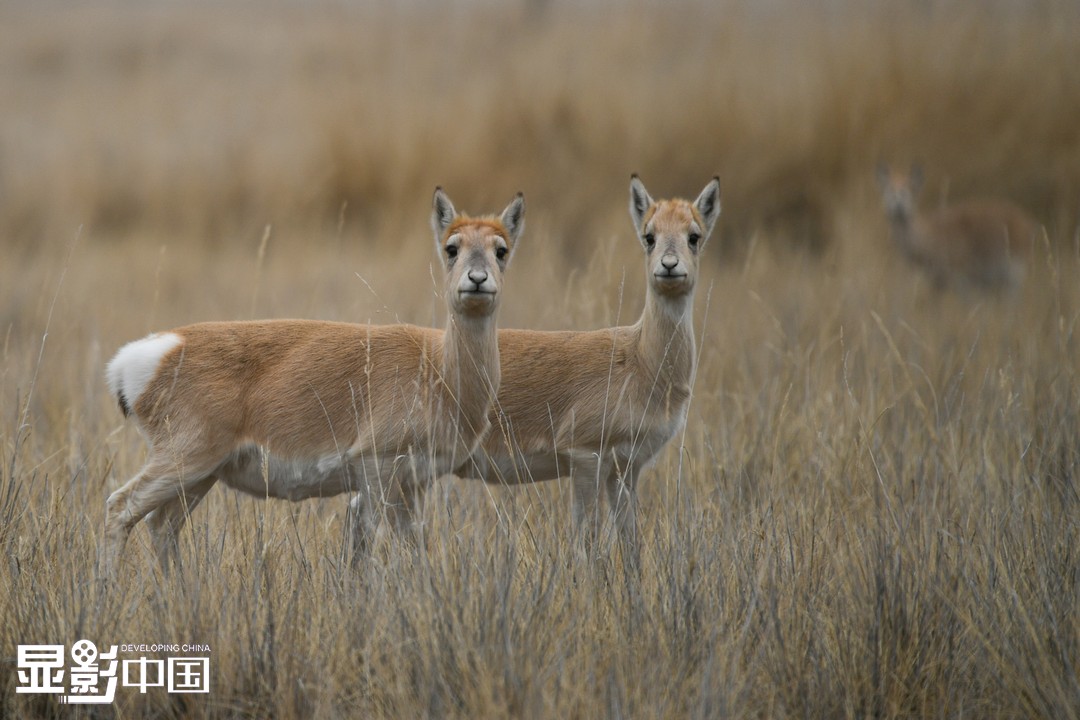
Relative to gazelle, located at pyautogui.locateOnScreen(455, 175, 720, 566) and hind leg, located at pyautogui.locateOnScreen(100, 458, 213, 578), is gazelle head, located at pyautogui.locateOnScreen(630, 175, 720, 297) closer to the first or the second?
gazelle, located at pyautogui.locateOnScreen(455, 175, 720, 566)

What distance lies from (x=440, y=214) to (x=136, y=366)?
4.31 ft

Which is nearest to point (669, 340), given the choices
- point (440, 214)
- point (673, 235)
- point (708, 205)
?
point (673, 235)

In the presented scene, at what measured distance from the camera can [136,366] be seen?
173 inches

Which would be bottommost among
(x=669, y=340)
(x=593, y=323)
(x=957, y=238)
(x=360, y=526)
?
(x=360, y=526)

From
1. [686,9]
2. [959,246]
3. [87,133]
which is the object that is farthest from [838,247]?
[87,133]

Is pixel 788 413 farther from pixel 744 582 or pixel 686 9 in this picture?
pixel 686 9

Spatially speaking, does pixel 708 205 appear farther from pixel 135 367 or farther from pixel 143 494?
pixel 143 494

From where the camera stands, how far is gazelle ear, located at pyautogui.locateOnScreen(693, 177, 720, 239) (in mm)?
4691

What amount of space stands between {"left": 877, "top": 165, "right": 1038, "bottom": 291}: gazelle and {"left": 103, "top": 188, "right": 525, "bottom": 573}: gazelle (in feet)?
21.5

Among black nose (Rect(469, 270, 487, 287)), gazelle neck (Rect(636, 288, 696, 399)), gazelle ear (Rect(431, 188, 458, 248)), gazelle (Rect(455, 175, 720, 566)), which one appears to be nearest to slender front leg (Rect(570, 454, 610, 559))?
gazelle (Rect(455, 175, 720, 566))

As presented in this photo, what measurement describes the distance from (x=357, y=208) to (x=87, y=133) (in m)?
4.41

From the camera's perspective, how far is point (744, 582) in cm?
380

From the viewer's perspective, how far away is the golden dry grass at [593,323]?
3.42m

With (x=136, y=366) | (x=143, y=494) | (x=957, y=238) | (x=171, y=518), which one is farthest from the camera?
(x=957, y=238)
